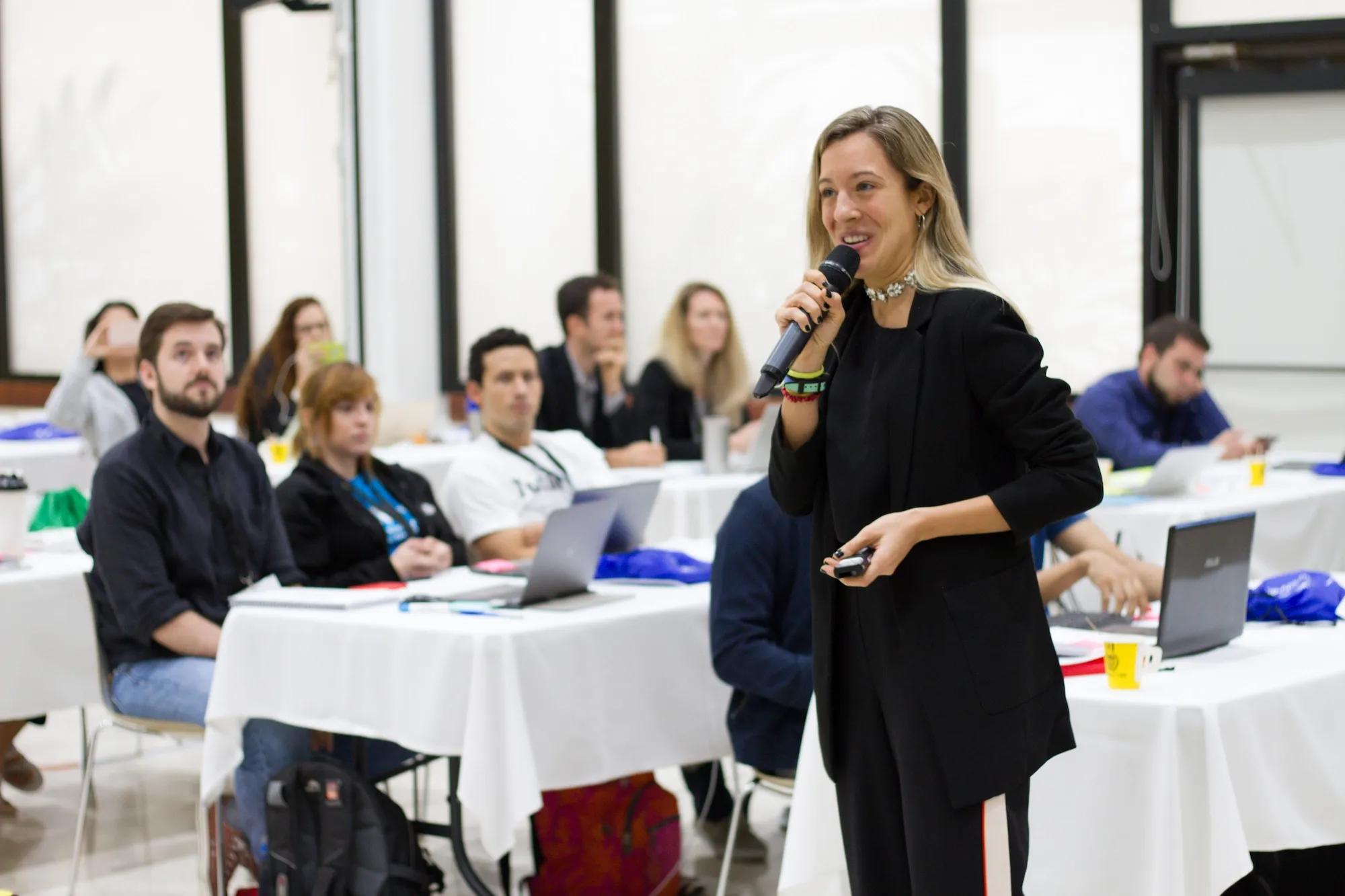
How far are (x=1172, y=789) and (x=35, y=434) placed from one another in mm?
6529

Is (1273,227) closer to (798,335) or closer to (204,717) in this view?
(204,717)

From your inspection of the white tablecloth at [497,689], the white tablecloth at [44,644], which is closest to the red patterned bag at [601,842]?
the white tablecloth at [497,689]

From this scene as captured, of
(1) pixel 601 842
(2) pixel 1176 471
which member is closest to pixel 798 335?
(1) pixel 601 842

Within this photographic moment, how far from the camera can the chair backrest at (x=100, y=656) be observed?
3.97 meters

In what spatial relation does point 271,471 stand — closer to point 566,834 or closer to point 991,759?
point 566,834

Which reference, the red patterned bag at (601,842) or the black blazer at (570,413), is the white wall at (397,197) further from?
the red patterned bag at (601,842)

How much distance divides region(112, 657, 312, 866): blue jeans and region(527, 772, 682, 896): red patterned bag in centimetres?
55

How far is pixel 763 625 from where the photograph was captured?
3.39m

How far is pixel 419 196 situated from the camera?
383 inches

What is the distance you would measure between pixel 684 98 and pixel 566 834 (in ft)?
19.9

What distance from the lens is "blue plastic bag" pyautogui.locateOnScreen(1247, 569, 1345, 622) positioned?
128 inches

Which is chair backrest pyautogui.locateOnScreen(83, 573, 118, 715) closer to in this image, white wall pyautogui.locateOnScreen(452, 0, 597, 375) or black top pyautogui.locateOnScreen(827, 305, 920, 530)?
black top pyautogui.locateOnScreen(827, 305, 920, 530)

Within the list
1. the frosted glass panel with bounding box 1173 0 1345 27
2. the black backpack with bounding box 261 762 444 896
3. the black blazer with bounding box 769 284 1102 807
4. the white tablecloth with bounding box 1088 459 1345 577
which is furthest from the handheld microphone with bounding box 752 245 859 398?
the frosted glass panel with bounding box 1173 0 1345 27

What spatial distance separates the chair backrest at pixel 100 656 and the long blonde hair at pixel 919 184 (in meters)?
2.45
